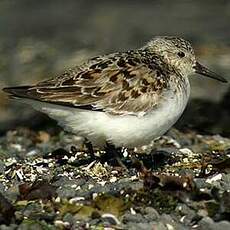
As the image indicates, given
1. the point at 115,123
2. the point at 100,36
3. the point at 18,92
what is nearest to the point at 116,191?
the point at 115,123

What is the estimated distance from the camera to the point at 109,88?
Answer: 888 centimetres

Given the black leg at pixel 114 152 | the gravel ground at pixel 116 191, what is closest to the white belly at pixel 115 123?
the black leg at pixel 114 152

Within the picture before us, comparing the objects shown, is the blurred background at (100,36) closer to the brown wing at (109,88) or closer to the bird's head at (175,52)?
the bird's head at (175,52)

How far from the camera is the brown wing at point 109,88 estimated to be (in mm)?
8742

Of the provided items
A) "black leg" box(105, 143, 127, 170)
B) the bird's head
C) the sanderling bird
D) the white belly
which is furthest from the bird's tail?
the bird's head

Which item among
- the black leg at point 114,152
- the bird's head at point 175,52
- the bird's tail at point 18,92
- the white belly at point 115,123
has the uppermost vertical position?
the bird's head at point 175,52

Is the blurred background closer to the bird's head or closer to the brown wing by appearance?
the bird's head

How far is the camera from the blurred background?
13.8 meters

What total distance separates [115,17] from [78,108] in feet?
33.8

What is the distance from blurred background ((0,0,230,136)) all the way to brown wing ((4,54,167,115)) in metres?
4.19

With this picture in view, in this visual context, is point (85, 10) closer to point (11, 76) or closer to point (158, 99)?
point (11, 76)

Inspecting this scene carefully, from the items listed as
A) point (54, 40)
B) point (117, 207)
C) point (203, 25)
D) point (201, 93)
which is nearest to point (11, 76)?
point (54, 40)

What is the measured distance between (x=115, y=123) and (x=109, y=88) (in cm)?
35

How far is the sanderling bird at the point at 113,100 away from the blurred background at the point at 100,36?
4.15 m
